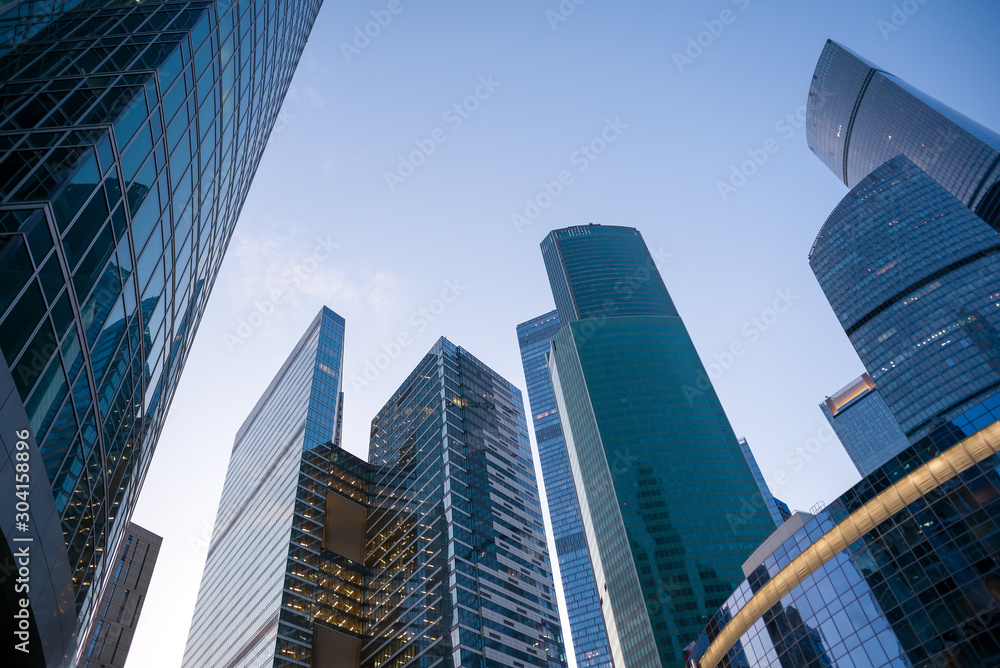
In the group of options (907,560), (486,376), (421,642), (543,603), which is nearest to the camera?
(907,560)

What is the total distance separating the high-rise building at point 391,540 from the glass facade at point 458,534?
28cm

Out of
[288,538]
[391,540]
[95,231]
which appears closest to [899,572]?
[95,231]

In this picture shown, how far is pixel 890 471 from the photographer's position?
5091cm

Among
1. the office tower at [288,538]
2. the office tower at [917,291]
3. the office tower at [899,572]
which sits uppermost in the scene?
the office tower at [917,291]

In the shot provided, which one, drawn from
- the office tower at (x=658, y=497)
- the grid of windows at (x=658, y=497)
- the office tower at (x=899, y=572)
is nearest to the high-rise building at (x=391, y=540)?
the office tower at (x=899, y=572)

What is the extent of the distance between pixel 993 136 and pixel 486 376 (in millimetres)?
166983

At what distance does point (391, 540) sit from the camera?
11212 cm

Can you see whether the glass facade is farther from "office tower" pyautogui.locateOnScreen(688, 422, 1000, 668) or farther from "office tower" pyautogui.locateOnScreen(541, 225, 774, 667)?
"office tower" pyautogui.locateOnScreen(541, 225, 774, 667)

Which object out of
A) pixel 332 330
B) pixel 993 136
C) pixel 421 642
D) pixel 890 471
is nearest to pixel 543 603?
pixel 421 642

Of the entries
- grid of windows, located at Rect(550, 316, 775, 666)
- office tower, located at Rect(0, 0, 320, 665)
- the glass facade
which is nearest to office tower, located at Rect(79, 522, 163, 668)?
→ the glass facade

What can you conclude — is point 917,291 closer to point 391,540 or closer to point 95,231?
point 391,540

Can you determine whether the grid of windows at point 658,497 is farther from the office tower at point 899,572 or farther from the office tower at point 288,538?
the office tower at point 899,572

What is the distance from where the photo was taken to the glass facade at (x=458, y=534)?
89562mm

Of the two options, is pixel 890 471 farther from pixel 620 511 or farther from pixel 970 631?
pixel 620 511
